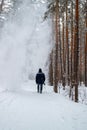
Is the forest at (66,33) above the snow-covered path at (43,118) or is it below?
above

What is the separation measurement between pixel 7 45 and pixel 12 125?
67.2 ft

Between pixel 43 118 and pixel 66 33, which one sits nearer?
pixel 43 118

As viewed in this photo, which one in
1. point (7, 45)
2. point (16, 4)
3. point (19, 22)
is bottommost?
point (7, 45)

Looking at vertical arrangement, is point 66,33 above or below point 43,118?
above

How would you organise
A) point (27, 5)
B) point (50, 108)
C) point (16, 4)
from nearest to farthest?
point (50, 108)
point (16, 4)
point (27, 5)

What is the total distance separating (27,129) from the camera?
8930mm

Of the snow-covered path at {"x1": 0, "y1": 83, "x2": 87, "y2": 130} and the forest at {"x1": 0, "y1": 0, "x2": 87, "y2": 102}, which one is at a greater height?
the forest at {"x1": 0, "y1": 0, "x2": 87, "y2": 102}

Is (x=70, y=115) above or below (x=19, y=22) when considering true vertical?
below

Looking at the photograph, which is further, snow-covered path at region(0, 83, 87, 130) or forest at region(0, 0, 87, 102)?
forest at region(0, 0, 87, 102)

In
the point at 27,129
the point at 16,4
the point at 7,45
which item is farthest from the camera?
the point at 16,4

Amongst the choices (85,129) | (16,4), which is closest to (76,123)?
(85,129)

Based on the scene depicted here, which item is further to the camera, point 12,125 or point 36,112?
point 36,112

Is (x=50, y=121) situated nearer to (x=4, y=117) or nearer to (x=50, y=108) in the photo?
(x=4, y=117)

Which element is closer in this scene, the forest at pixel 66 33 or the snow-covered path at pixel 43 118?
the snow-covered path at pixel 43 118
